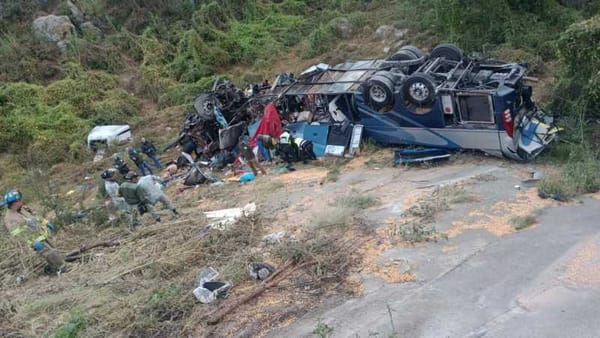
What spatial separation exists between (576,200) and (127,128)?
46.4 ft

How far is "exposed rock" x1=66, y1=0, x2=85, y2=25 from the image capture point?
25.8 m

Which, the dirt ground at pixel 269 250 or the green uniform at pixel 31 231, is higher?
the green uniform at pixel 31 231

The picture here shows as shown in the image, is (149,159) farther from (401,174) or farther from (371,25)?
(371,25)

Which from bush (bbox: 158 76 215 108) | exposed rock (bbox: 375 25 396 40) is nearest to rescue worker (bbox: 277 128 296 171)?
bush (bbox: 158 76 215 108)

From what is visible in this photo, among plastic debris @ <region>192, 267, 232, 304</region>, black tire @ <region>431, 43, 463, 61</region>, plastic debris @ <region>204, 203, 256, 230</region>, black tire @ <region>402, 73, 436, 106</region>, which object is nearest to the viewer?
plastic debris @ <region>192, 267, 232, 304</region>

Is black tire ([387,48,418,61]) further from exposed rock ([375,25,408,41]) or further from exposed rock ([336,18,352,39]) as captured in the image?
exposed rock ([336,18,352,39])

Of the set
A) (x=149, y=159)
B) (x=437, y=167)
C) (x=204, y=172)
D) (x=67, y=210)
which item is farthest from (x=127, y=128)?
(x=437, y=167)

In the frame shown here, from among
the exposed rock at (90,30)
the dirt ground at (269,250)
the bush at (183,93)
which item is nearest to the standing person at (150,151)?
the dirt ground at (269,250)

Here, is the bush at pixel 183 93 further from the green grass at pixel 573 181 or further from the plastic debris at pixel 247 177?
the green grass at pixel 573 181

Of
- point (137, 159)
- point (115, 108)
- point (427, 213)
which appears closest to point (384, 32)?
point (115, 108)

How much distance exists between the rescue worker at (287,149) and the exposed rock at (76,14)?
15724mm

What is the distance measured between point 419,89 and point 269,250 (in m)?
5.10

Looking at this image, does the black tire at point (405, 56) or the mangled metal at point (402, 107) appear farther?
the black tire at point (405, 56)

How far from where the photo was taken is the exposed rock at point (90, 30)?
25.1 m
